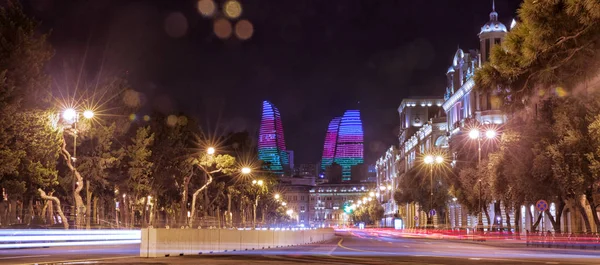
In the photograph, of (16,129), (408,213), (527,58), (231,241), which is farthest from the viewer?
(408,213)

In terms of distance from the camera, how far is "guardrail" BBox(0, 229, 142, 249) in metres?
29.9

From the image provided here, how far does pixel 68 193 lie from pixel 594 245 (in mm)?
38273

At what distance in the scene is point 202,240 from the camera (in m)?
27.6

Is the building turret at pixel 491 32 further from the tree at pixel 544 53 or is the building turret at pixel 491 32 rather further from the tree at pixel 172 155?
the tree at pixel 544 53

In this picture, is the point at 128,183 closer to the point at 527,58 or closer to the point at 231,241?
the point at 231,241

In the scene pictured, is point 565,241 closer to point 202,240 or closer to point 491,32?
point 202,240

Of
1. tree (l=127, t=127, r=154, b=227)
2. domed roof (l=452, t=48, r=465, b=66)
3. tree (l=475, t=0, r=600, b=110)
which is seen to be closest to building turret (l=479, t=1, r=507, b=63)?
domed roof (l=452, t=48, r=465, b=66)

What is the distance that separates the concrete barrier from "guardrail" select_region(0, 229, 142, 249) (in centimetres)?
415

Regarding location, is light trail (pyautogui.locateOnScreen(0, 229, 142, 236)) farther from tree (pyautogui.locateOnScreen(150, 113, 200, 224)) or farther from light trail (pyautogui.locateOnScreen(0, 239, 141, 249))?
tree (pyautogui.locateOnScreen(150, 113, 200, 224))

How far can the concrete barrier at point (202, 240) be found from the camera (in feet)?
77.3

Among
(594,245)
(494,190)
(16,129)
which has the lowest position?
(594,245)

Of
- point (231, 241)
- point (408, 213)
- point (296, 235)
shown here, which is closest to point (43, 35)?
point (231, 241)

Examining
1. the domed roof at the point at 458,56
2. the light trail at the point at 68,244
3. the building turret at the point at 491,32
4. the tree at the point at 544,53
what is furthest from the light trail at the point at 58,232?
the domed roof at the point at 458,56

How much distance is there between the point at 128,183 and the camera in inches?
2263
